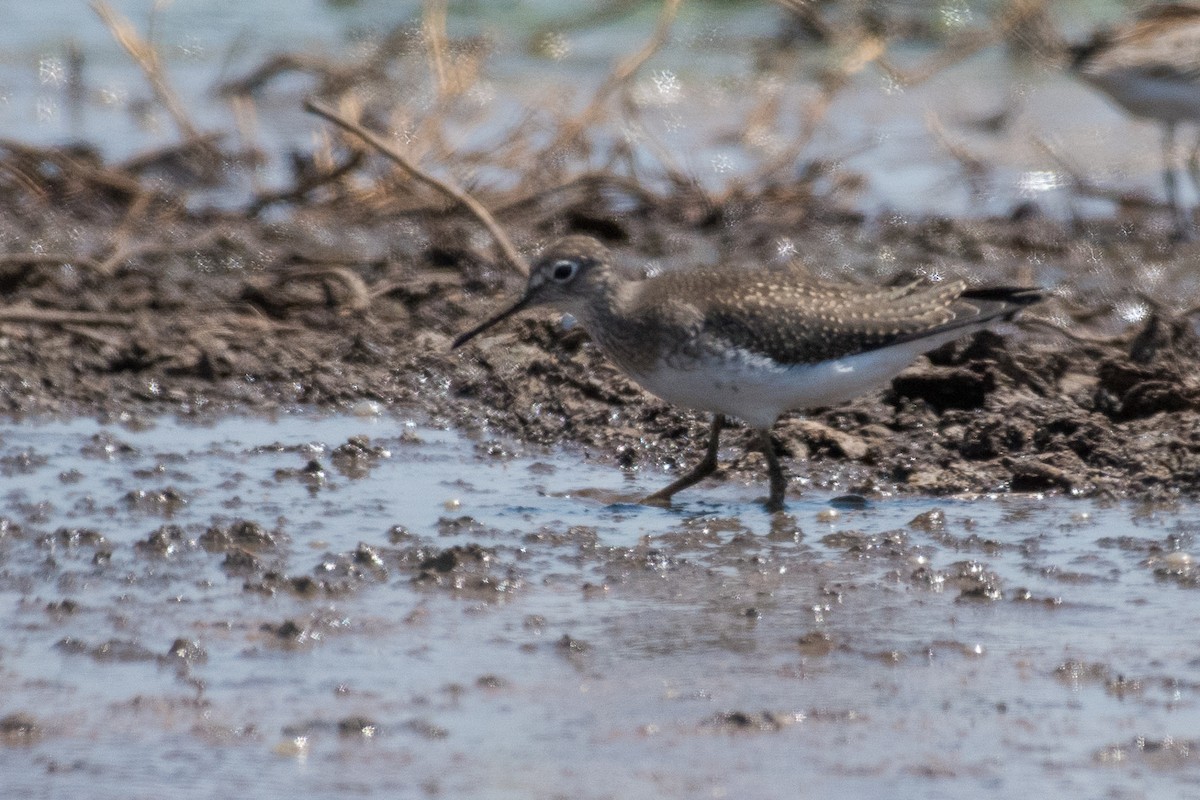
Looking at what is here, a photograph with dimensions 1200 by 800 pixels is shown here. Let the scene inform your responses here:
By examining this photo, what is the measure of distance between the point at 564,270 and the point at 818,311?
39.9 inches

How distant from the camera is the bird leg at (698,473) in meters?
7.07

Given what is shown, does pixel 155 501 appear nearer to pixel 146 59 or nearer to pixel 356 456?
pixel 356 456

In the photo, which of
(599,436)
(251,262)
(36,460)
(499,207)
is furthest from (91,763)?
(499,207)

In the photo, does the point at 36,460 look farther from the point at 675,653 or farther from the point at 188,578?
the point at 675,653

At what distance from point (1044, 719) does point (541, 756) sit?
1.27m

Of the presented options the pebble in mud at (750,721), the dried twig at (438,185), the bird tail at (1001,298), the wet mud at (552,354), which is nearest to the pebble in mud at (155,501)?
the wet mud at (552,354)

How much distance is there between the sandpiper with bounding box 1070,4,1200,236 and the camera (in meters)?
11.9

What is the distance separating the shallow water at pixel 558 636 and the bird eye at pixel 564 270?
2.40ft

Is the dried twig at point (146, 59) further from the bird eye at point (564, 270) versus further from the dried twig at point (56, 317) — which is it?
the bird eye at point (564, 270)

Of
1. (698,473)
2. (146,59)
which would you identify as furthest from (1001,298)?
(146,59)

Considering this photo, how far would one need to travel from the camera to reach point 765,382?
6.97m

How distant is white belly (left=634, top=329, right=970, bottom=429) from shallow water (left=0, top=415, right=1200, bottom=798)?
14.9 inches

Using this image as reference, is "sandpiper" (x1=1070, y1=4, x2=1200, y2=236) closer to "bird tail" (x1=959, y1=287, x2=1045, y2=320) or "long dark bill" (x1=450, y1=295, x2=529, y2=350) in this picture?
"bird tail" (x1=959, y1=287, x2=1045, y2=320)

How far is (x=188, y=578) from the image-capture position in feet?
19.4
